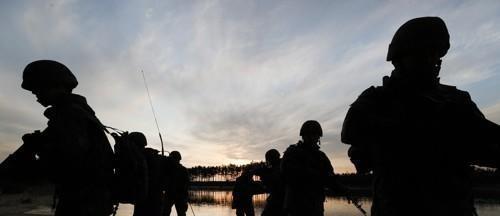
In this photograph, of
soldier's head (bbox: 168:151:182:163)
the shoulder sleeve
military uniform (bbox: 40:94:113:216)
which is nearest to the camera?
the shoulder sleeve

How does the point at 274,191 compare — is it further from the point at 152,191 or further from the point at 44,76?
the point at 44,76

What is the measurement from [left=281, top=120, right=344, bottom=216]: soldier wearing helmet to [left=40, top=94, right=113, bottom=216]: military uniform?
13.3ft

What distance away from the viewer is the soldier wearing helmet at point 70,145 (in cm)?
341

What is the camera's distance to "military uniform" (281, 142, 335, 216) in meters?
7.11

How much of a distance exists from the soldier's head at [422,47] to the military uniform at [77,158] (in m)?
2.62

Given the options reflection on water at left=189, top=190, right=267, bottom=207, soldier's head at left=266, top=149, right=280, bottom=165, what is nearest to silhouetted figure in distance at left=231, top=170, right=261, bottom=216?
soldier's head at left=266, top=149, right=280, bottom=165

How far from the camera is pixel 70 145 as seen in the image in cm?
338

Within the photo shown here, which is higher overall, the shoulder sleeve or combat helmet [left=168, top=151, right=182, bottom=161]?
combat helmet [left=168, top=151, right=182, bottom=161]

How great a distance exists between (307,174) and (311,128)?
0.92 metres

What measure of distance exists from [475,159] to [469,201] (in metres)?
0.26

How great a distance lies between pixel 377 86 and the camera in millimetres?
2752

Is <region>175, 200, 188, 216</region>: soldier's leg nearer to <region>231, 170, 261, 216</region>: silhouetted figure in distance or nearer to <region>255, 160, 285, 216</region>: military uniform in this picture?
<region>231, 170, 261, 216</region>: silhouetted figure in distance

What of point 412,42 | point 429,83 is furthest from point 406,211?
point 412,42

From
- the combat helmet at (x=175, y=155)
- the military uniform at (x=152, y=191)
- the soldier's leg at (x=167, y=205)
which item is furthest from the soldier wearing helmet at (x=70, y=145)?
the combat helmet at (x=175, y=155)
